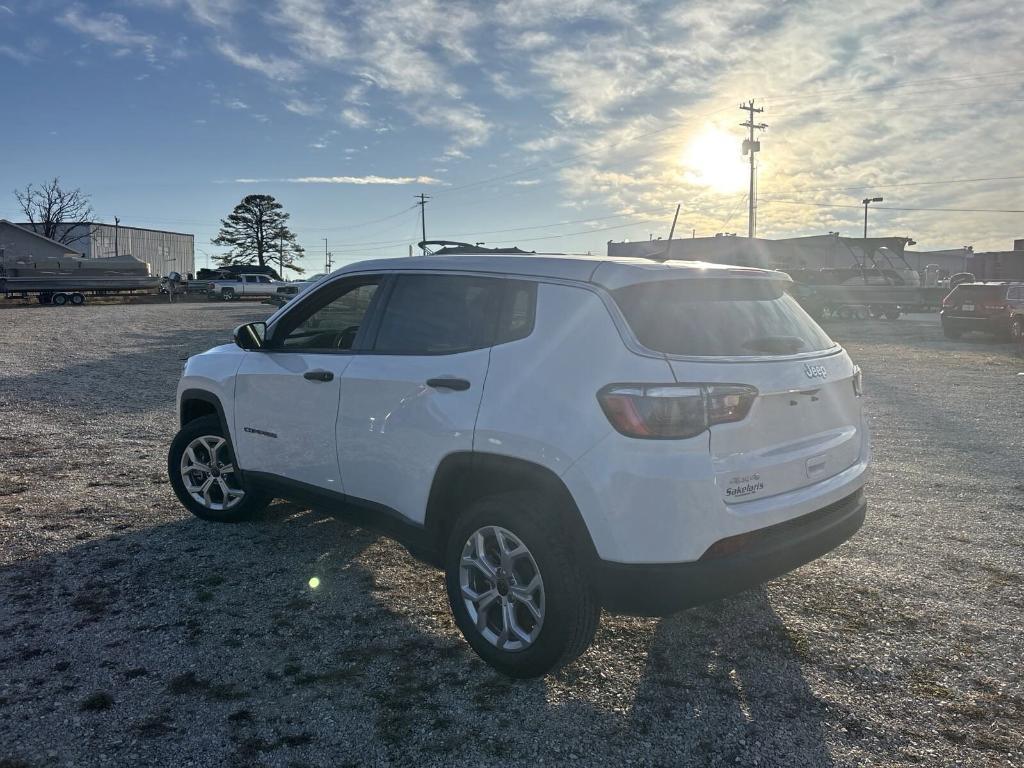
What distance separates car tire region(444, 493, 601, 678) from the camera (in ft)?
9.65

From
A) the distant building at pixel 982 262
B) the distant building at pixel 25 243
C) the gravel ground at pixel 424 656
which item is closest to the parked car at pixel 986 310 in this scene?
the gravel ground at pixel 424 656

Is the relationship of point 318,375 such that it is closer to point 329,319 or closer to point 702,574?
point 329,319

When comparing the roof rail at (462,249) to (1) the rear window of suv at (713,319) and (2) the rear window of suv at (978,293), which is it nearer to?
(1) the rear window of suv at (713,319)

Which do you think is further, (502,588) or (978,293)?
(978,293)

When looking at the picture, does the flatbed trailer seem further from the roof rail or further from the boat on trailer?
the roof rail

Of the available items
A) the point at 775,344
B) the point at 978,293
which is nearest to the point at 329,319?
the point at 775,344

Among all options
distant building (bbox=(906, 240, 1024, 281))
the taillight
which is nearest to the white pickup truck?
distant building (bbox=(906, 240, 1024, 281))

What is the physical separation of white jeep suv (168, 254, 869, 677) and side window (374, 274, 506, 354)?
11 millimetres

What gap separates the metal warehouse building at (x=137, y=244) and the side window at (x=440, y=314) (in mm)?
71857

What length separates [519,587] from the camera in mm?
3146

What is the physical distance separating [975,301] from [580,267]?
2039cm

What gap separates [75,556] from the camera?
4.51m

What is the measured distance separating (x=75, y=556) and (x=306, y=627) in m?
1.84

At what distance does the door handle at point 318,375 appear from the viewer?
3992 mm
